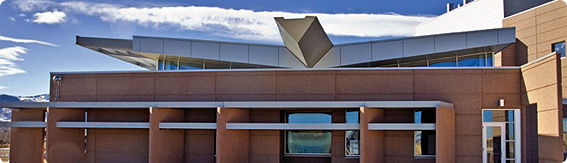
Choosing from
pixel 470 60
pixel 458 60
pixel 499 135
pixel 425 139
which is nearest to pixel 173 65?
pixel 425 139

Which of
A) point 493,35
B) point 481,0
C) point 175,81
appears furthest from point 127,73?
point 481,0

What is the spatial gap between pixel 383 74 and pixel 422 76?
1.32 metres

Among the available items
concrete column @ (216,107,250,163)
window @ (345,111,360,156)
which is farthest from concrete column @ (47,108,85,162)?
window @ (345,111,360,156)

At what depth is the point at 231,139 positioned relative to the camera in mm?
17453

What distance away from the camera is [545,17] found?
27562mm

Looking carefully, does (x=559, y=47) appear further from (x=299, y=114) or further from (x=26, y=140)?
(x=26, y=140)

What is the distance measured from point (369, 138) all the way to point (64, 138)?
10.9 meters

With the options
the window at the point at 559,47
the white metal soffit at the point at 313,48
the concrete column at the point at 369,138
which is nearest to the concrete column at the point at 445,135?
the concrete column at the point at 369,138

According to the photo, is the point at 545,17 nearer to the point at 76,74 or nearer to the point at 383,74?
the point at 383,74

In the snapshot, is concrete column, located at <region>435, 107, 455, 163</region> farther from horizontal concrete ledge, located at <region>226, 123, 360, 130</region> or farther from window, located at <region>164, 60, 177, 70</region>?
window, located at <region>164, 60, 177, 70</region>

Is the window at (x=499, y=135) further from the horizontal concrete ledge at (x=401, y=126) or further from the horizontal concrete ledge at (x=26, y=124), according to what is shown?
the horizontal concrete ledge at (x=26, y=124)

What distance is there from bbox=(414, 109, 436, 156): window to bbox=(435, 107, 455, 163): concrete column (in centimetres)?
83

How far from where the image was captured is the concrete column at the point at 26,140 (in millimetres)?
19578

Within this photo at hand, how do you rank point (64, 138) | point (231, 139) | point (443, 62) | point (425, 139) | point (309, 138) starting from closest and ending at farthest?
point (231, 139), point (425, 139), point (64, 138), point (309, 138), point (443, 62)
